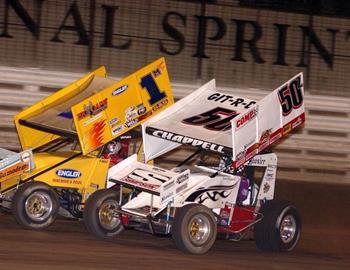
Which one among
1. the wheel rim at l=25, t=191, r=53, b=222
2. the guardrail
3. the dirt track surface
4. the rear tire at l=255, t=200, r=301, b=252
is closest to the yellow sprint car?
the wheel rim at l=25, t=191, r=53, b=222

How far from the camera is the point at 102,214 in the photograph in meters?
10.8

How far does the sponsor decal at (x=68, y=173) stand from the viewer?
1137 centimetres

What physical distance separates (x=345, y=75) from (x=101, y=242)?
339 inches

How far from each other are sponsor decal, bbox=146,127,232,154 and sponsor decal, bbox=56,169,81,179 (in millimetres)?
1114

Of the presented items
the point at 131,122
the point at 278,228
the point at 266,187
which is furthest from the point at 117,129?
the point at 278,228

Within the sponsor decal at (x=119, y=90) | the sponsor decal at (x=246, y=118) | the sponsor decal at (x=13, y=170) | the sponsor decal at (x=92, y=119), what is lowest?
the sponsor decal at (x=13, y=170)

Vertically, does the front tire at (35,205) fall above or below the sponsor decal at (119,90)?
below

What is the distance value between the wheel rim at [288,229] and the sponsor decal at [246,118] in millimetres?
1341

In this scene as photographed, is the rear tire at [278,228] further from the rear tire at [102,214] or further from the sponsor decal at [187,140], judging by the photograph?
the rear tire at [102,214]

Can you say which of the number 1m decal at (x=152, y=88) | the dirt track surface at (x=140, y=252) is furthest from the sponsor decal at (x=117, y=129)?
the dirt track surface at (x=140, y=252)

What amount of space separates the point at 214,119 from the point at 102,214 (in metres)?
1.65

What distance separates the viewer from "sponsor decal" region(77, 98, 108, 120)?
432 inches

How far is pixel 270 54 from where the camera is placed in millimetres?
17797

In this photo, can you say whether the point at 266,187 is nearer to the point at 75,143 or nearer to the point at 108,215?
the point at 108,215
